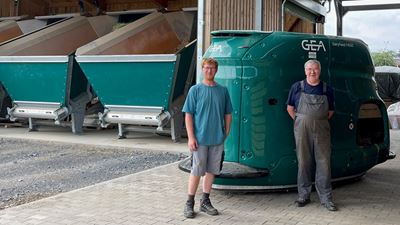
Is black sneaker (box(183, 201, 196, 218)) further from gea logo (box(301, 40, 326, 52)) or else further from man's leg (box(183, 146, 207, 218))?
gea logo (box(301, 40, 326, 52))

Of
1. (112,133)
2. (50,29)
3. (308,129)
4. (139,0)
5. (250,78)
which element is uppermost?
(139,0)

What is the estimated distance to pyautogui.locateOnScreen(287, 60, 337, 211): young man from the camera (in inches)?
200

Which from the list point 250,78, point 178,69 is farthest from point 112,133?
Answer: point 250,78

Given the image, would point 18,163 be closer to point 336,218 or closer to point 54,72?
point 54,72

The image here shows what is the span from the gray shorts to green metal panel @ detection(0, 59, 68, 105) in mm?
7153

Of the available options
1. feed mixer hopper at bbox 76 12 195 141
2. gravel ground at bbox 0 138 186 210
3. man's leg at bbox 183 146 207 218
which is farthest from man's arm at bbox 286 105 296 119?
feed mixer hopper at bbox 76 12 195 141

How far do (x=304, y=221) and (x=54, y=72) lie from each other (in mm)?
8125

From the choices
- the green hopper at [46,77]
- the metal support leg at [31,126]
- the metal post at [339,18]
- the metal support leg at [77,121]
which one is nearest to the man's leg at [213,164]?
the green hopper at [46,77]

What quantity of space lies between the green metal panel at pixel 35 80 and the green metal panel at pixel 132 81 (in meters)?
0.92

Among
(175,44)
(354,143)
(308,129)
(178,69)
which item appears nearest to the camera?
(308,129)

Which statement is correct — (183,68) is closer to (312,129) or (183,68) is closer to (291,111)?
(291,111)

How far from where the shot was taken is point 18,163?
825cm

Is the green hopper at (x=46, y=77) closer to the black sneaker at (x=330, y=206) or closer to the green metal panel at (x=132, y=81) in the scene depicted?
the green metal panel at (x=132, y=81)

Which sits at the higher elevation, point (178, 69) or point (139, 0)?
point (139, 0)
